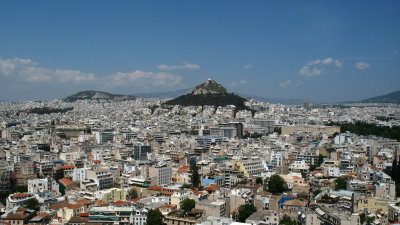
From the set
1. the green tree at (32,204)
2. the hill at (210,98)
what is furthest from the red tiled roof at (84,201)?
the hill at (210,98)

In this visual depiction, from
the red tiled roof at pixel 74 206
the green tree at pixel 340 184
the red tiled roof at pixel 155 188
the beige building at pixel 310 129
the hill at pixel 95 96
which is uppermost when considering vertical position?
the hill at pixel 95 96

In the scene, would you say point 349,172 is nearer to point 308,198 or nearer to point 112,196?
point 308,198

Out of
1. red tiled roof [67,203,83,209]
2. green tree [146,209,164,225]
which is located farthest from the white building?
green tree [146,209,164,225]

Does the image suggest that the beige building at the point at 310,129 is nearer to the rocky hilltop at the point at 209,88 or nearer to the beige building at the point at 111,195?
the beige building at the point at 111,195

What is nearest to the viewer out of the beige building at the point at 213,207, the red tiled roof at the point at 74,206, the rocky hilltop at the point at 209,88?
the beige building at the point at 213,207

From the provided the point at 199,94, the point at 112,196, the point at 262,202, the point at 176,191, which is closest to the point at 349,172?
the point at 262,202

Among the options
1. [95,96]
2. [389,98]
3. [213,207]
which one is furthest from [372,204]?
[389,98]
